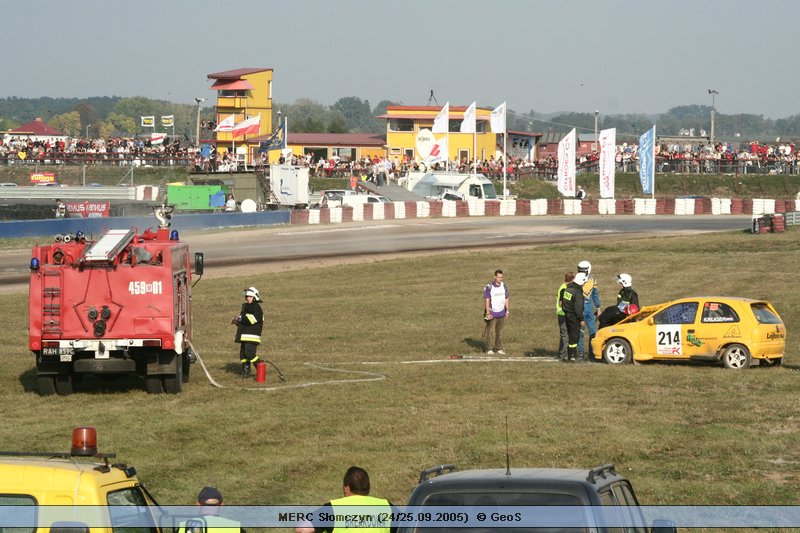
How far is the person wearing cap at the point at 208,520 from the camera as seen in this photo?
6785 mm

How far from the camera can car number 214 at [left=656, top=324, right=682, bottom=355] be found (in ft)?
71.0

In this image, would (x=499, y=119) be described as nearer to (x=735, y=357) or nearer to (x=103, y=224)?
(x=103, y=224)

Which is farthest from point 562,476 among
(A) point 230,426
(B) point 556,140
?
(B) point 556,140

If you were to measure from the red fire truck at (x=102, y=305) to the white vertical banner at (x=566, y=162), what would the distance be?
4370 centimetres

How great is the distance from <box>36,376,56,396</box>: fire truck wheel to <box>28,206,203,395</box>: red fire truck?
0.08 meters

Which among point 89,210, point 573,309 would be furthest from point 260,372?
point 89,210

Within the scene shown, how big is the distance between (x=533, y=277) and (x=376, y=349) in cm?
1348

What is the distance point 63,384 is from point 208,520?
12.3m

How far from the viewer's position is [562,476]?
21.1ft

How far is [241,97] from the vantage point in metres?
88.9

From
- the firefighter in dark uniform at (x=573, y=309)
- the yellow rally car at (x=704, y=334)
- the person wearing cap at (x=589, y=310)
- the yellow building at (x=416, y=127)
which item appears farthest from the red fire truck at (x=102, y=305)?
the yellow building at (x=416, y=127)

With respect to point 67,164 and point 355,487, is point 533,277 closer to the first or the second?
point 355,487

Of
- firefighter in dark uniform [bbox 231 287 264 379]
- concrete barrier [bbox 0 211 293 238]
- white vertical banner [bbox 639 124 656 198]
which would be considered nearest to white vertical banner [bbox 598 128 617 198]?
white vertical banner [bbox 639 124 656 198]

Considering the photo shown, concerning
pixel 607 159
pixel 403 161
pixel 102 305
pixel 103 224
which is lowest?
pixel 102 305
